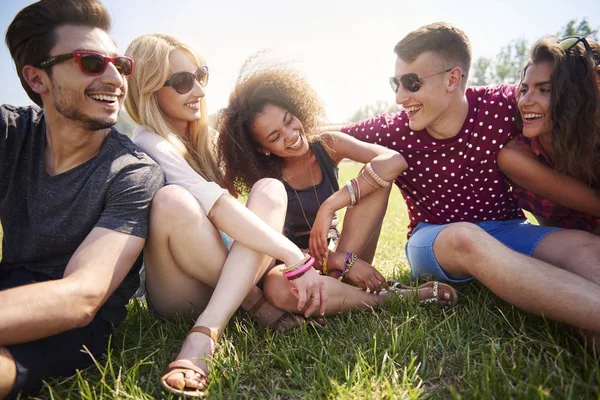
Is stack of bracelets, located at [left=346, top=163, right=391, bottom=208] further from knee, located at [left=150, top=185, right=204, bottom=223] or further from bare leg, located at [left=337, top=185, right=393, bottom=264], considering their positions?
knee, located at [left=150, top=185, right=204, bottom=223]

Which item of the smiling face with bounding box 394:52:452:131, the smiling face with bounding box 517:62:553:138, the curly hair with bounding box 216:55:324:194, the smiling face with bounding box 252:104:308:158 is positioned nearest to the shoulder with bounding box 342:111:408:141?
the smiling face with bounding box 394:52:452:131

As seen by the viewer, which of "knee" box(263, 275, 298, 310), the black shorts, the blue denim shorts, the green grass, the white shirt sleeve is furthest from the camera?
the blue denim shorts

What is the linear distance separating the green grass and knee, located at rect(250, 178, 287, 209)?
0.73 meters

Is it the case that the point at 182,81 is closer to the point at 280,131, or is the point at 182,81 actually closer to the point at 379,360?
the point at 280,131

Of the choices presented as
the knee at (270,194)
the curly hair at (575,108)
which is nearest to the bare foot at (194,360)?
the knee at (270,194)

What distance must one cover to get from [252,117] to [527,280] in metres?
2.21

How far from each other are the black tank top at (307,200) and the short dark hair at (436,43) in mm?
980

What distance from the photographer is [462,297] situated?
110 inches

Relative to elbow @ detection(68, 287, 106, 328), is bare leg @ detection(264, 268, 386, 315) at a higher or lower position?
lower

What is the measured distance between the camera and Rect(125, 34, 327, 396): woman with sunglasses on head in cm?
222

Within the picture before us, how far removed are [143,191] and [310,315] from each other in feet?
3.95

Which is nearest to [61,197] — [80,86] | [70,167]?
[70,167]

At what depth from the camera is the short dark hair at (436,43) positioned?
319 cm

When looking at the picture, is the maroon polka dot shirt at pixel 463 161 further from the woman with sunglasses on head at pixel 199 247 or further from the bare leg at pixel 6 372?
the bare leg at pixel 6 372
